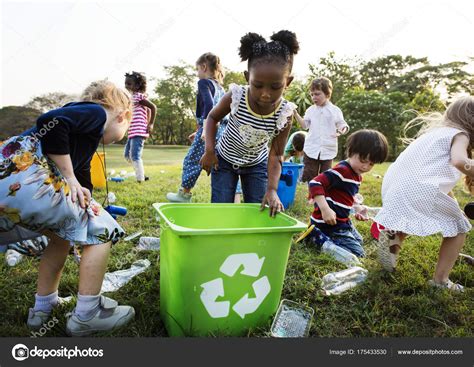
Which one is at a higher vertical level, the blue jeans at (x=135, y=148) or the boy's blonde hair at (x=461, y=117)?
the boy's blonde hair at (x=461, y=117)

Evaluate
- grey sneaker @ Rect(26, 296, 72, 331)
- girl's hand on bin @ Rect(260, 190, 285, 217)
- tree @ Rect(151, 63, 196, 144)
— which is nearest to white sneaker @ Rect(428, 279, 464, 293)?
girl's hand on bin @ Rect(260, 190, 285, 217)

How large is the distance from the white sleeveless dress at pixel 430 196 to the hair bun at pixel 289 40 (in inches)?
28.8

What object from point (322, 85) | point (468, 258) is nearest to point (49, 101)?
point (468, 258)

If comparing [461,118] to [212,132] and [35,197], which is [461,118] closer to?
[212,132]

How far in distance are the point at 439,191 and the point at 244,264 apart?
0.96 meters

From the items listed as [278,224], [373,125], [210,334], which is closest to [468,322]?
[278,224]

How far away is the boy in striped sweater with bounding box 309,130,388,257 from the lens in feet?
6.37

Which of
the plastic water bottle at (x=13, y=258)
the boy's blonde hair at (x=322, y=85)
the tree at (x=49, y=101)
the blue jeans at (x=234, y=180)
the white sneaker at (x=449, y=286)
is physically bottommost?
the plastic water bottle at (x=13, y=258)

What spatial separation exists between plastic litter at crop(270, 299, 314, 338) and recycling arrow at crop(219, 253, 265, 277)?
0.22 meters

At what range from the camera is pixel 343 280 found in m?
1.59

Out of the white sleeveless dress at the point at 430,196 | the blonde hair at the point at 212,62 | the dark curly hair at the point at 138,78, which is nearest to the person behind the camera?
the white sleeveless dress at the point at 430,196

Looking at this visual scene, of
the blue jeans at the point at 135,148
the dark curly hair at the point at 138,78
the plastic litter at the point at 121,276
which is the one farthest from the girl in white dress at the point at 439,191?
the blue jeans at the point at 135,148

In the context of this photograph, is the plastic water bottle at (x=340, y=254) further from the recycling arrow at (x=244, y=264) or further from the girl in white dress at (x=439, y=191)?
the recycling arrow at (x=244, y=264)

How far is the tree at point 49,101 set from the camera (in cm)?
129
